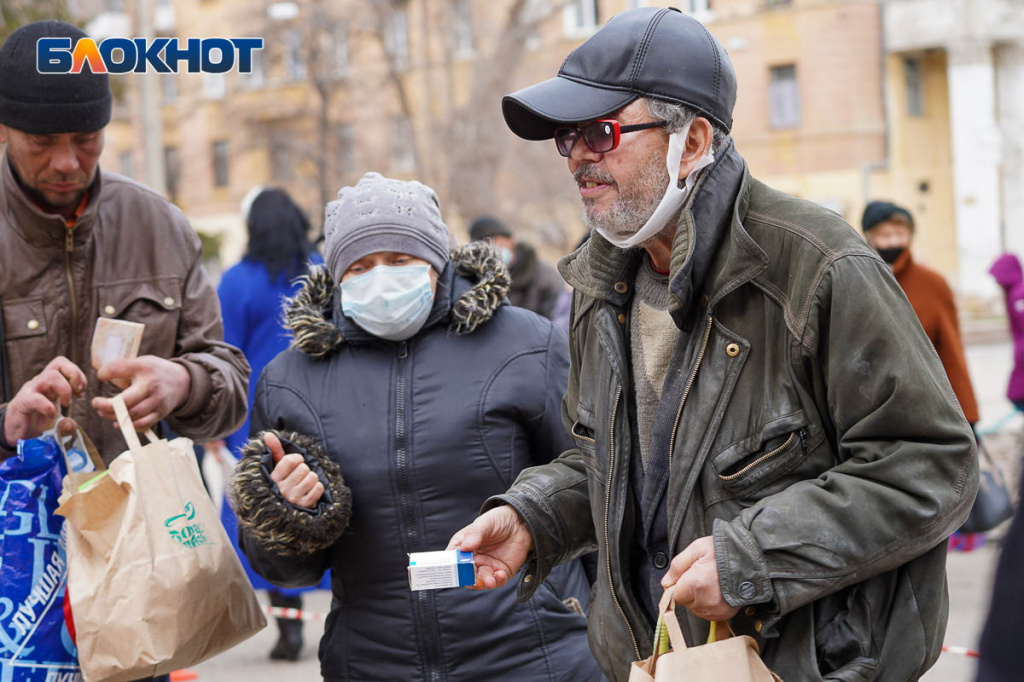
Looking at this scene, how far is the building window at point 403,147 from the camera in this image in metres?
33.6

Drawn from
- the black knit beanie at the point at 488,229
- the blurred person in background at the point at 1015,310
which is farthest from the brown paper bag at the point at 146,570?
the blurred person in background at the point at 1015,310

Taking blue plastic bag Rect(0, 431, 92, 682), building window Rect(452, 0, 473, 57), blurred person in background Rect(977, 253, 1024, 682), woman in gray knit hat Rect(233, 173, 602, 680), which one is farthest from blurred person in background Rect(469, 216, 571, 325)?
building window Rect(452, 0, 473, 57)

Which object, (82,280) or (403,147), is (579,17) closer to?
(403,147)

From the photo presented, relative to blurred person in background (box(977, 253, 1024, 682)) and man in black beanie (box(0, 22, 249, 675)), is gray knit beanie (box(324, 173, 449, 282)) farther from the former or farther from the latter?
blurred person in background (box(977, 253, 1024, 682))

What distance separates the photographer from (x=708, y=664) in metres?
2.29

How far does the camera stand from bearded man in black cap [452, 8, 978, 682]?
2359 mm

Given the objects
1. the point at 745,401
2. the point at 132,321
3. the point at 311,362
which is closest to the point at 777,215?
the point at 745,401

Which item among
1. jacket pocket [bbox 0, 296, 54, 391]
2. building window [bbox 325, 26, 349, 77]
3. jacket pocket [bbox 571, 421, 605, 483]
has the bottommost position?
jacket pocket [bbox 571, 421, 605, 483]

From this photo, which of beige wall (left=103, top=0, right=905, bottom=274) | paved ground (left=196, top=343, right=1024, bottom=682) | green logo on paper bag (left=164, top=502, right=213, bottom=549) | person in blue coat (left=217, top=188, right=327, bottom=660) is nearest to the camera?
green logo on paper bag (left=164, top=502, right=213, bottom=549)

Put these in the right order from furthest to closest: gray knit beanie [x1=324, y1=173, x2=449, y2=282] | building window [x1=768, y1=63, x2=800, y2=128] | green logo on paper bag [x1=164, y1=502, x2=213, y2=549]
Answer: building window [x1=768, y1=63, x2=800, y2=128]
gray knit beanie [x1=324, y1=173, x2=449, y2=282]
green logo on paper bag [x1=164, y1=502, x2=213, y2=549]

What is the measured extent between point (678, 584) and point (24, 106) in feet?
7.17

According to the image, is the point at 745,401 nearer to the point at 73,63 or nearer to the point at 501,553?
the point at 501,553

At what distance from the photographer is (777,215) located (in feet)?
8.41

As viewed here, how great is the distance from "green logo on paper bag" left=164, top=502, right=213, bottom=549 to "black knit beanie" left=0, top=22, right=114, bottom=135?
107 cm
